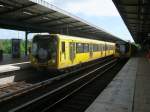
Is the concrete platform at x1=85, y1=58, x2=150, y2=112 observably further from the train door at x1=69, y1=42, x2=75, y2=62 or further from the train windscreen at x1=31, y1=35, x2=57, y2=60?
the train door at x1=69, y1=42, x2=75, y2=62

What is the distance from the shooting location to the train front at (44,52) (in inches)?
715

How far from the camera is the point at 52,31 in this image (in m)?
34.3

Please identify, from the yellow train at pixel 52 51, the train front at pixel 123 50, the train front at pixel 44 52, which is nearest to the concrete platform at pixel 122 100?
the yellow train at pixel 52 51

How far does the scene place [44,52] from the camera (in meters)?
18.5

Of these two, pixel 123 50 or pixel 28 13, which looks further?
pixel 123 50

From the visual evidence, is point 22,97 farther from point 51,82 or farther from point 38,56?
point 38,56

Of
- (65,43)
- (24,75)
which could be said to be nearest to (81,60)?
(65,43)

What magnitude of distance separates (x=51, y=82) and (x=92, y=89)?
2707 mm

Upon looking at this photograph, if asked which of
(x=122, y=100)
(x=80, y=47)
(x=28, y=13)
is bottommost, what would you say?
(x=122, y=100)

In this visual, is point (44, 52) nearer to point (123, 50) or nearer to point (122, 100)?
point (122, 100)

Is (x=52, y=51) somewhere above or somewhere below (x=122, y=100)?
above

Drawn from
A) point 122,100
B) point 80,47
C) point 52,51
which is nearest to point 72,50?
point 80,47

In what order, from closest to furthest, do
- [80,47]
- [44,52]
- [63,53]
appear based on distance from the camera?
1. [44,52]
2. [63,53]
3. [80,47]

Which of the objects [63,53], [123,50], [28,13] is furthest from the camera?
[123,50]
